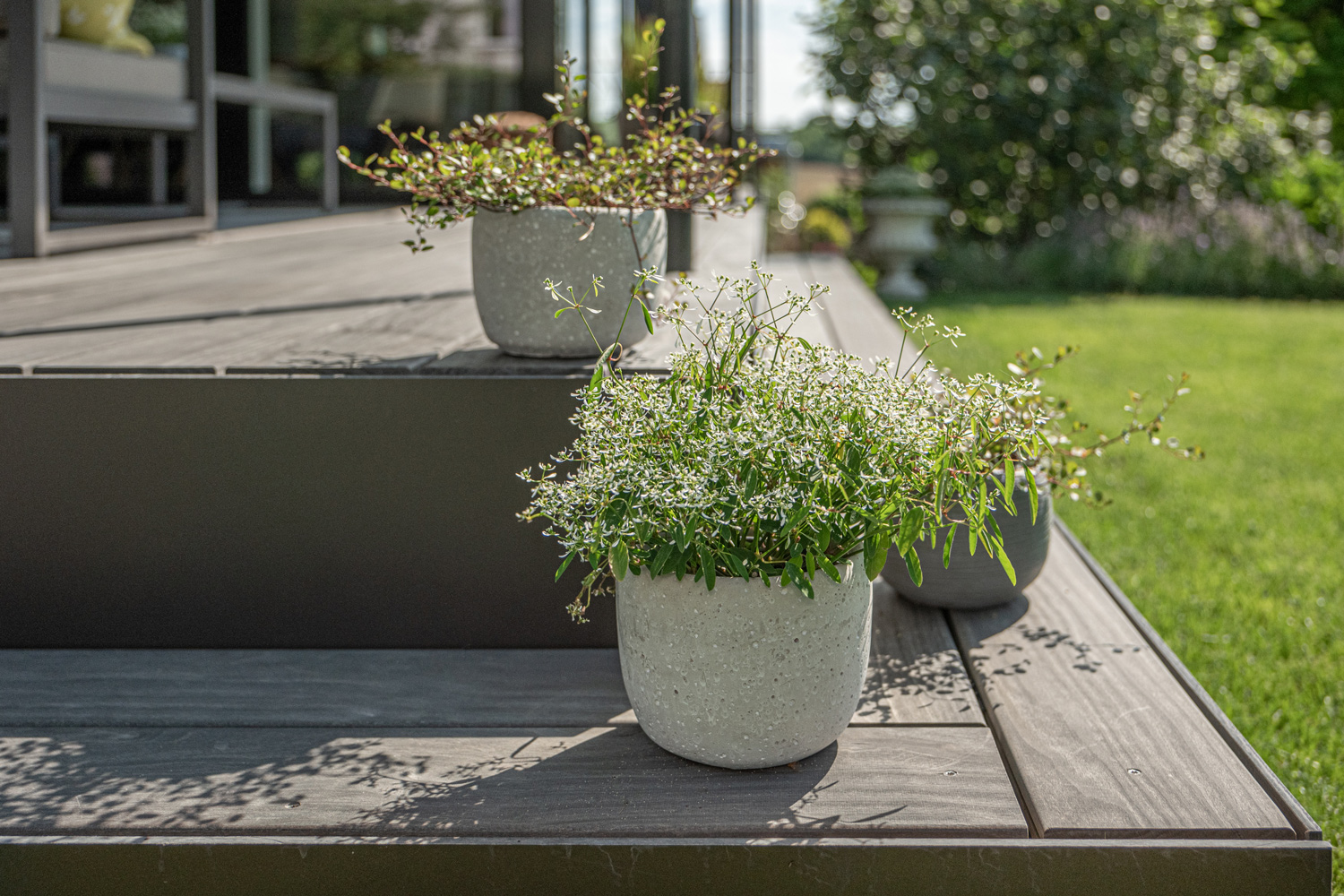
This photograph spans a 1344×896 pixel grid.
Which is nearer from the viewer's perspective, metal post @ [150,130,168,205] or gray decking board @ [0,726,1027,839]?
gray decking board @ [0,726,1027,839]

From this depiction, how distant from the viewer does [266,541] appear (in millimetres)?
1490

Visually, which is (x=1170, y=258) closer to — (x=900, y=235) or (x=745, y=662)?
(x=900, y=235)

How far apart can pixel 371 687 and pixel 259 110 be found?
445cm

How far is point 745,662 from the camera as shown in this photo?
1137mm

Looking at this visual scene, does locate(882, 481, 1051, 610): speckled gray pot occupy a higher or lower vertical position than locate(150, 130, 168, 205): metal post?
→ lower

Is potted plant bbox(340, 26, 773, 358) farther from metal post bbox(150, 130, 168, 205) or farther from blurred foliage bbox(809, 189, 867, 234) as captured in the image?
blurred foliage bbox(809, 189, 867, 234)

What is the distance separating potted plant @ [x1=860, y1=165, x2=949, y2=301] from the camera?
770 cm

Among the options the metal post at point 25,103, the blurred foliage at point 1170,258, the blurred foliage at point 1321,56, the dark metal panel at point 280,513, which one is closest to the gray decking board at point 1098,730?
the dark metal panel at point 280,513

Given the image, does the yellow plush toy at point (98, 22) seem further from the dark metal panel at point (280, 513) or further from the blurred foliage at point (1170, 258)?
the blurred foliage at point (1170, 258)

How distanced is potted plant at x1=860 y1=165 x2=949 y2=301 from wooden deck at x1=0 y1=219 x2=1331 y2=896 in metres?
6.09

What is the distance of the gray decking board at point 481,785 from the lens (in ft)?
3.56

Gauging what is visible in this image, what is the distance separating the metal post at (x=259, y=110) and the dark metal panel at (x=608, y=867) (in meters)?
4.62

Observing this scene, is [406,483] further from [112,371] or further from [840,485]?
[840,485]

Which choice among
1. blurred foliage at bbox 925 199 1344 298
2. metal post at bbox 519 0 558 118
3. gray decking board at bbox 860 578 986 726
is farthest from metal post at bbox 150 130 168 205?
blurred foliage at bbox 925 199 1344 298
